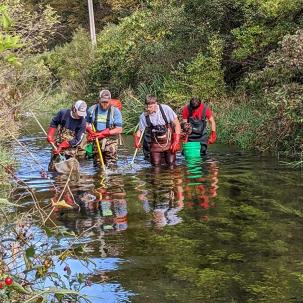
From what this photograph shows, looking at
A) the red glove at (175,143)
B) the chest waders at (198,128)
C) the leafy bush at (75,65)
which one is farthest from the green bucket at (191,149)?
the leafy bush at (75,65)

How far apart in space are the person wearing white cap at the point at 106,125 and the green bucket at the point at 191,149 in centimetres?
164

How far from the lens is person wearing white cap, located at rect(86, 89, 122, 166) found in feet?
47.5

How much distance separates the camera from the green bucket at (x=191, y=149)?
15.8 meters

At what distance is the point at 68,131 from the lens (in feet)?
45.9

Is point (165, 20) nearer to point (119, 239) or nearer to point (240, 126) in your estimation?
point (240, 126)

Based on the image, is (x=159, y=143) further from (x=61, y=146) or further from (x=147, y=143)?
(x=61, y=146)

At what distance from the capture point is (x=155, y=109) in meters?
14.3

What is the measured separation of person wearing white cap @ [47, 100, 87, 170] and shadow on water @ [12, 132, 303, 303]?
63 cm

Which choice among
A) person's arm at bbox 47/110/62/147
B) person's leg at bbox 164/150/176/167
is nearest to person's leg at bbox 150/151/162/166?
person's leg at bbox 164/150/176/167

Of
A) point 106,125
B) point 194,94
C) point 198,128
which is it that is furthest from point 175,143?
point 194,94

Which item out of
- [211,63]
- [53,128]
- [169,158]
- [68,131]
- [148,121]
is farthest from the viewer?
[211,63]

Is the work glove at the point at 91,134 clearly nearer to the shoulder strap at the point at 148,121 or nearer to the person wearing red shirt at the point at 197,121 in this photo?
the shoulder strap at the point at 148,121

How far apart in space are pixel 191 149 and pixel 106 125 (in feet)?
7.26

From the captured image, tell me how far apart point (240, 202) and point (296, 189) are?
4.28 feet
